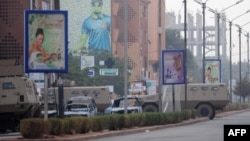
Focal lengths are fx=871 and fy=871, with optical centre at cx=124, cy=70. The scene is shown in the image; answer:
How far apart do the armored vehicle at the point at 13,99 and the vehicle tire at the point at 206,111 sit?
23865 mm

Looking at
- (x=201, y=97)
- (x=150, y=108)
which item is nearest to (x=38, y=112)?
(x=150, y=108)

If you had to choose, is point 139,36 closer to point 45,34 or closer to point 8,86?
point 8,86

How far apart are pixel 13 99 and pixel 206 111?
25858 mm

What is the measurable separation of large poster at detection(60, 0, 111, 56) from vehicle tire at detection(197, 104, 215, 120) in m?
47.5

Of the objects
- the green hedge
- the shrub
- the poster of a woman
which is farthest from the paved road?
the poster of a woman

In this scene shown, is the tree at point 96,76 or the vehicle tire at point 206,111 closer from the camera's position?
the vehicle tire at point 206,111

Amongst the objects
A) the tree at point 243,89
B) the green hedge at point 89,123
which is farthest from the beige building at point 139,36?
the green hedge at point 89,123

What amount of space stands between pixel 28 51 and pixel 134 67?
2890 inches

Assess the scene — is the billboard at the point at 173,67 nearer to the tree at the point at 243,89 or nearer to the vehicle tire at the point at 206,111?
the vehicle tire at the point at 206,111

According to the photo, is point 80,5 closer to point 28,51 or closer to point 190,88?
point 190,88

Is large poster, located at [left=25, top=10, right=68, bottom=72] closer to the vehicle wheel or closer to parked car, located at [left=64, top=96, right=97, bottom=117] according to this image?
the vehicle wheel

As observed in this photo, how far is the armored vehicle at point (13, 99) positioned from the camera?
128ft

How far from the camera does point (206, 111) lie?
205ft

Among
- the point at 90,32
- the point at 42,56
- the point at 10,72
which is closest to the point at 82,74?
the point at 90,32
